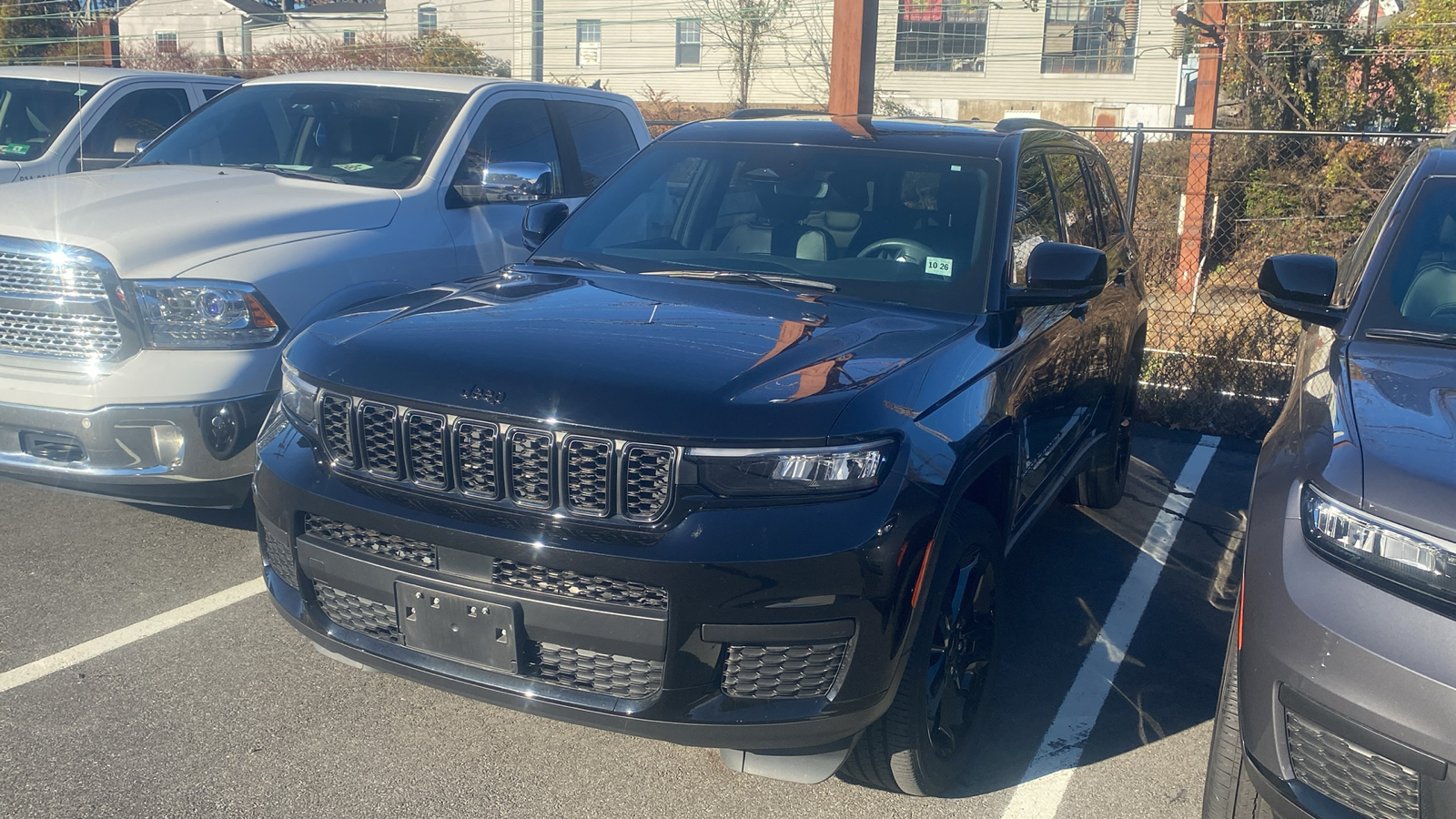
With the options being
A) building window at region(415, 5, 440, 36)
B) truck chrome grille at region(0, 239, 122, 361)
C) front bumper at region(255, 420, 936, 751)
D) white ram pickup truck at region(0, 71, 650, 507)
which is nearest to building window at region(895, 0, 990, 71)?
building window at region(415, 5, 440, 36)

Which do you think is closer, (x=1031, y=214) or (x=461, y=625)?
(x=461, y=625)

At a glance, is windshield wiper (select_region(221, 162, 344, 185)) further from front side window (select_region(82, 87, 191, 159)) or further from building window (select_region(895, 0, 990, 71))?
building window (select_region(895, 0, 990, 71))

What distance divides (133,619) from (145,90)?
5.36 m

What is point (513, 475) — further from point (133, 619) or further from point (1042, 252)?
point (133, 619)

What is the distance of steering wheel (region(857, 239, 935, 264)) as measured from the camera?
3826mm

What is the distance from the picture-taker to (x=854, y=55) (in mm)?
8609

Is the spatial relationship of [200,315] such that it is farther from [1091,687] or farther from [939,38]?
[939,38]

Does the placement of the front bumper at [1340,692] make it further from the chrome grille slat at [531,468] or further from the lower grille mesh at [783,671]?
the chrome grille slat at [531,468]

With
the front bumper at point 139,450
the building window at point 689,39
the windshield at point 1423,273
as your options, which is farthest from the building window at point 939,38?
the front bumper at point 139,450

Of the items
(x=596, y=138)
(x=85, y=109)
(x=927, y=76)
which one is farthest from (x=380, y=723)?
(x=927, y=76)

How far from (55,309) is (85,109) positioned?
4075mm

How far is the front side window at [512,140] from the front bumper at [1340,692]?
169 inches

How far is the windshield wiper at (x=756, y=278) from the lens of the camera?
372 cm

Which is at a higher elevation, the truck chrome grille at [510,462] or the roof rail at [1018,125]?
the roof rail at [1018,125]
